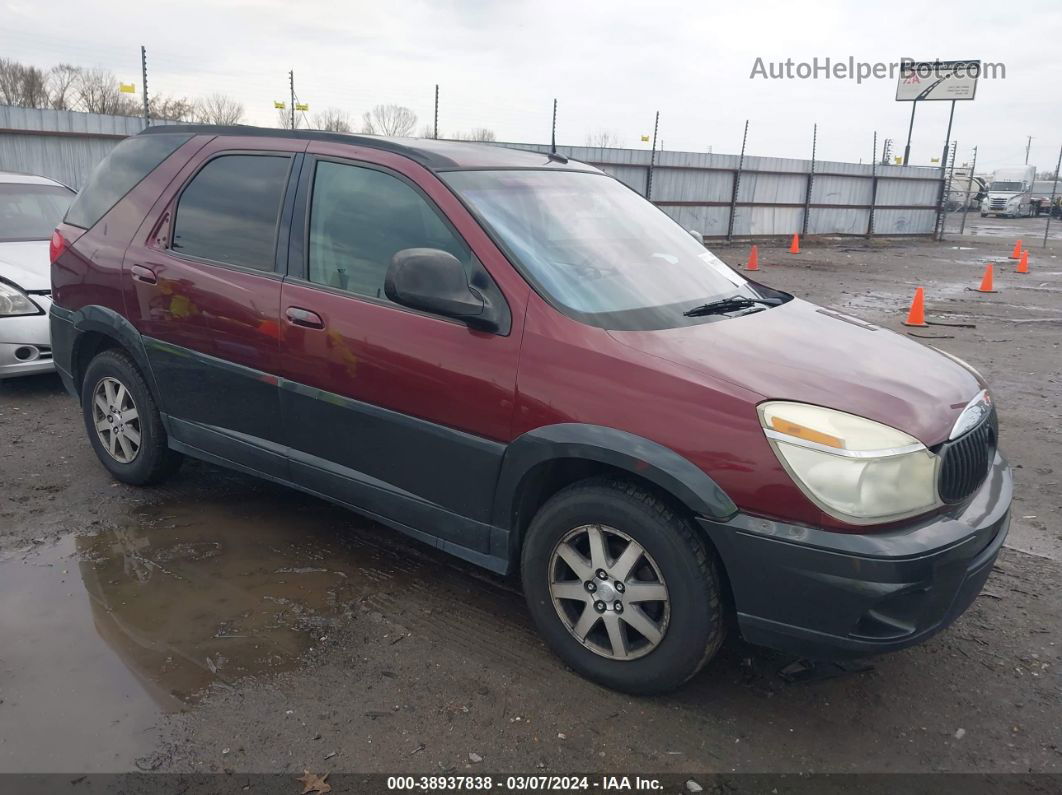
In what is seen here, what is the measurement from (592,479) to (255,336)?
1.74 meters

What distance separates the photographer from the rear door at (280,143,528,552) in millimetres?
3061

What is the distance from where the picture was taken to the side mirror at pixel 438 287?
9.75 feet

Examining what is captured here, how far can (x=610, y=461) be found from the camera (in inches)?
108

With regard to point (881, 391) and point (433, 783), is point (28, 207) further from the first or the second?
point (881, 391)

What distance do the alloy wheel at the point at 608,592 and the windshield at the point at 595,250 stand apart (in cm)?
78

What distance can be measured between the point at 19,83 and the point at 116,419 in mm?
29605

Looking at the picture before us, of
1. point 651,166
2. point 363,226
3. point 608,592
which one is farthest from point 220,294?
point 651,166

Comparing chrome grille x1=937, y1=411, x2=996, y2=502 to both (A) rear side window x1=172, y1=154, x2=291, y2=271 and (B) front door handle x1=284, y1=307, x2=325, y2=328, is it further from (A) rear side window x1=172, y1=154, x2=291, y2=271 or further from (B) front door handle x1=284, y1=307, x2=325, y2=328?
(A) rear side window x1=172, y1=154, x2=291, y2=271

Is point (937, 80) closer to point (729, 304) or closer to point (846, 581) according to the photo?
point (729, 304)

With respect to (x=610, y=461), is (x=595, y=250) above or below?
above

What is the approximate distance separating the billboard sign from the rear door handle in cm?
3710

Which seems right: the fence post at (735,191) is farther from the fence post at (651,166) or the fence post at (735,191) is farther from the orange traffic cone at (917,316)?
the orange traffic cone at (917,316)

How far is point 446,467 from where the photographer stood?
10.5 ft

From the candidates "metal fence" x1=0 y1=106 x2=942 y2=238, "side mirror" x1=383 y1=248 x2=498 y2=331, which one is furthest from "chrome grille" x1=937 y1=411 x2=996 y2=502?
"metal fence" x1=0 y1=106 x2=942 y2=238
